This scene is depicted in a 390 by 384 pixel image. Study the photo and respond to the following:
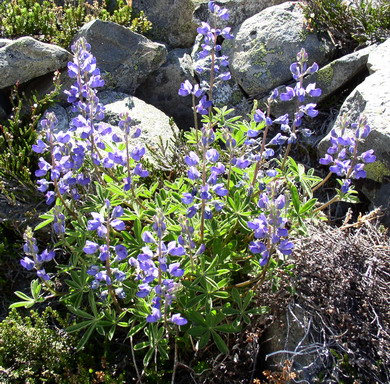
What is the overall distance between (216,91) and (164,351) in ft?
9.37

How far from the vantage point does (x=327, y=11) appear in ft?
15.8

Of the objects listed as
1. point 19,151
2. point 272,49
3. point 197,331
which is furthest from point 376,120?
point 19,151

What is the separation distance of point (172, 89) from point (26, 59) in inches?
55.9

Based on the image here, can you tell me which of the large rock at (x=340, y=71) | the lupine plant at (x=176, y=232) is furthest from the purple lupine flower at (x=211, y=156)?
the large rock at (x=340, y=71)

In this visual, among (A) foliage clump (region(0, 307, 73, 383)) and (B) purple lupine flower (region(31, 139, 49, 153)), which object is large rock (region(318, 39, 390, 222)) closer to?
(B) purple lupine flower (region(31, 139, 49, 153))

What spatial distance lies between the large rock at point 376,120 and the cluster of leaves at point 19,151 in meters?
2.28

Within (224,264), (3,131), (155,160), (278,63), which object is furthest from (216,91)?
(224,264)

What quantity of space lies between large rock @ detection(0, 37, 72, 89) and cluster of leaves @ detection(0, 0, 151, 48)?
50 centimetres

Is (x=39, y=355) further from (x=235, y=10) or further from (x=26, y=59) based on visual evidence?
(x=235, y=10)

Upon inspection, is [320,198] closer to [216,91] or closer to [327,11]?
[216,91]

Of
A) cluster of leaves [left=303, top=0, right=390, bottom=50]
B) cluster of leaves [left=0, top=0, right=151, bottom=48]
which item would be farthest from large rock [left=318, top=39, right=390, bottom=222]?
cluster of leaves [left=0, top=0, right=151, bottom=48]

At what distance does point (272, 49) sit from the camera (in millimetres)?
4809

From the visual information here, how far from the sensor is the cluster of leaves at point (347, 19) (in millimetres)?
4719

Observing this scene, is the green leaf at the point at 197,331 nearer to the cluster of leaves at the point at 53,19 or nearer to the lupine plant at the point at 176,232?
the lupine plant at the point at 176,232
